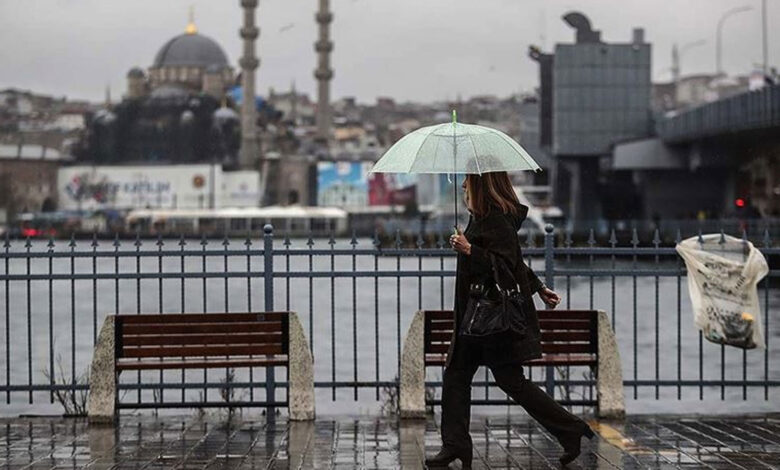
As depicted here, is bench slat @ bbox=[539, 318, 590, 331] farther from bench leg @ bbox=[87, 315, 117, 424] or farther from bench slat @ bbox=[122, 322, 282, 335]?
bench leg @ bbox=[87, 315, 117, 424]

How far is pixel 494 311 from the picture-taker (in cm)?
842

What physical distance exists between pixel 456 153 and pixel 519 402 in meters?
1.43

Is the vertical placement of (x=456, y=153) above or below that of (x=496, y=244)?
above

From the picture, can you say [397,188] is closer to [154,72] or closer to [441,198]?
[441,198]

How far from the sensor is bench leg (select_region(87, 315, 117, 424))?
34.1 ft

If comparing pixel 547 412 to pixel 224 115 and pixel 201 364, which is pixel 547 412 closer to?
pixel 201 364

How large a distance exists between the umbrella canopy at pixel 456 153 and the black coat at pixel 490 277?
0.27 m

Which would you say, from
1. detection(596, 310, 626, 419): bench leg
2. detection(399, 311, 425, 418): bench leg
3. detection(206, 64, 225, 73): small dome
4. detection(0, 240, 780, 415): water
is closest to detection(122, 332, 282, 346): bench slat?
detection(0, 240, 780, 415): water

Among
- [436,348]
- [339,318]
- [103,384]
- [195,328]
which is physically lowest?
[339,318]

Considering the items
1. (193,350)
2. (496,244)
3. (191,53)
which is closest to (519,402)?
(496,244)

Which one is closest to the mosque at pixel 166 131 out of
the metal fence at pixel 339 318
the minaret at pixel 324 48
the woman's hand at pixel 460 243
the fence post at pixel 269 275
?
the minaret at pixel 324 48

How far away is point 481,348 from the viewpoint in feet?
28.6

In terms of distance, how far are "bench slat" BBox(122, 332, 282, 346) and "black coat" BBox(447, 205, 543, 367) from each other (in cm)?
206

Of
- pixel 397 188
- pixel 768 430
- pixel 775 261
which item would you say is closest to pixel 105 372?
pixel 768 430
